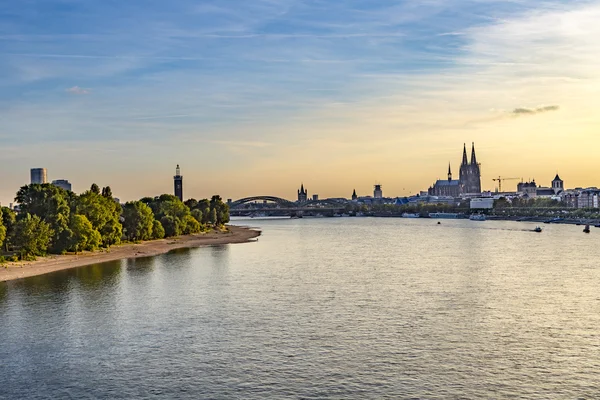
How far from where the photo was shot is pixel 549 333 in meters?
31.8

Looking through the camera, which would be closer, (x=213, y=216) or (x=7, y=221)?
(x=7, y=221)

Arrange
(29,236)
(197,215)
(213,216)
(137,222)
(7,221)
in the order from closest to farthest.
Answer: (29,236) < (7,221) < (137,222) < (197,215) < (213,216)

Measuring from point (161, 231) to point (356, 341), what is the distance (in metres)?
75.3

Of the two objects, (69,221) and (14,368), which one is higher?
(69,221)

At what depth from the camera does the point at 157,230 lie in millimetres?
101125

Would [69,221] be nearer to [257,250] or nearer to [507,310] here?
[257,250]

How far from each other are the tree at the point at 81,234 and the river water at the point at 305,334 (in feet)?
43.2

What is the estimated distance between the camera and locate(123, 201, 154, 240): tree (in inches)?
3679

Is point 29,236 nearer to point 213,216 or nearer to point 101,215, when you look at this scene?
point 101,215

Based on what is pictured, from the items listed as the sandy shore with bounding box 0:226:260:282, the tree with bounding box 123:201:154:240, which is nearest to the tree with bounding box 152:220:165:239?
the sandy shore with bounding box 0:226:260:282

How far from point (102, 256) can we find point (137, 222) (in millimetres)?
19957

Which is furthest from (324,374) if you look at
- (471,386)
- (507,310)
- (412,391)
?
(507,310)

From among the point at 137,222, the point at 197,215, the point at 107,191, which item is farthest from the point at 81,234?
the point at 197,215

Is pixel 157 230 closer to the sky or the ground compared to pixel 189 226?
Answer: closer to the ground
